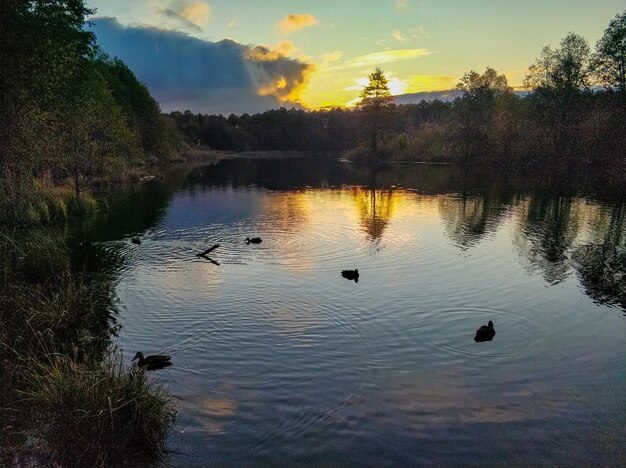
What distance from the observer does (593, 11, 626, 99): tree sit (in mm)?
59375

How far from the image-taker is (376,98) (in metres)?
119

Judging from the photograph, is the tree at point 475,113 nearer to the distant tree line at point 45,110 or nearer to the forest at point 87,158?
the forest at point 87,158

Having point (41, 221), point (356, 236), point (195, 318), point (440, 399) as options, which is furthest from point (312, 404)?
point (41, 221)

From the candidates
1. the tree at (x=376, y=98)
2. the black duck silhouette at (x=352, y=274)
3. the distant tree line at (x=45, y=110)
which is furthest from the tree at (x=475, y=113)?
the black duck silhouette at (x=352, y=274)

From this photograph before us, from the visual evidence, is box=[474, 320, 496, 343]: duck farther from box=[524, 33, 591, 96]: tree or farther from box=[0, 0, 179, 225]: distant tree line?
box=[524, 33, 591, 96]: tree

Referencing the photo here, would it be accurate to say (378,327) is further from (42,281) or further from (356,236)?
(356,236)

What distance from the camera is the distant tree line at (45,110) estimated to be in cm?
1978

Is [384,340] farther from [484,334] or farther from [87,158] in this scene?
[87,158]

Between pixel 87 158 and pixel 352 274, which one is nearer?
pixel 352 274

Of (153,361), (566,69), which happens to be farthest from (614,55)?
(153,361)

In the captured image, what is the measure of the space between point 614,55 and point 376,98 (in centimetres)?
6367

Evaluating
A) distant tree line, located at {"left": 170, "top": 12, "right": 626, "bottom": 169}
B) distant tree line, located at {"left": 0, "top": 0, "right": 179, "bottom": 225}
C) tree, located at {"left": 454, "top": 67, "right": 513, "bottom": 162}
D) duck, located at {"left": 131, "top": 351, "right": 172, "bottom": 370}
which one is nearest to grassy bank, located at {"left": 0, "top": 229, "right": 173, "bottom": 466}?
duck, located at {"left": 131, "top": 351, "right": 172, "bottom": 370}

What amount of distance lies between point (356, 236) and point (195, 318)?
54.3 feet

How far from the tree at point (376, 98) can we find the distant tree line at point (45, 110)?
224 ft
